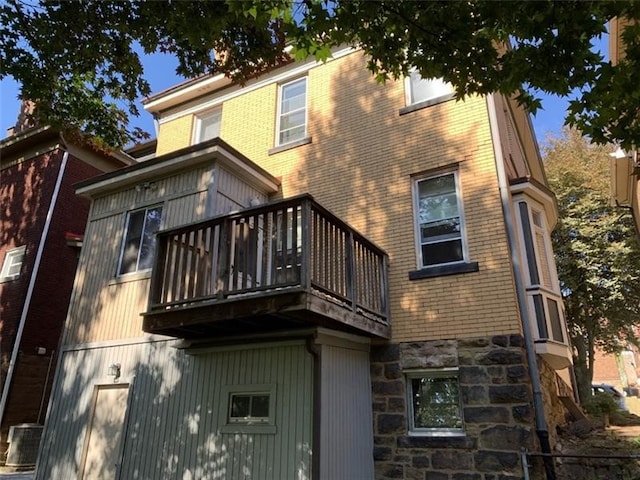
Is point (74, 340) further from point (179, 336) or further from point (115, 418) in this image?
point (179, 336)

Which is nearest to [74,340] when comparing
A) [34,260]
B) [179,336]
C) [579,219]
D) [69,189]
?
[179,336]

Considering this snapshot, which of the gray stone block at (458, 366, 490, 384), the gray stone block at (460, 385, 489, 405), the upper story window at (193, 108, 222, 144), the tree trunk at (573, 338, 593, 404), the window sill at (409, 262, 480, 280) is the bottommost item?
the gray stone block at (460, 385, 489, 405)

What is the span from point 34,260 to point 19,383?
3.38 m

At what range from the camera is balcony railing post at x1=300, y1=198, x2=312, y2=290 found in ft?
17.9

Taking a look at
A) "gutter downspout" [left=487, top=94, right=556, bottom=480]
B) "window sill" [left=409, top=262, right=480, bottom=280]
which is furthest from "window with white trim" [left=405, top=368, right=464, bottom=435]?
"window sill" [left=409, top=262, right=480, bottom=280]

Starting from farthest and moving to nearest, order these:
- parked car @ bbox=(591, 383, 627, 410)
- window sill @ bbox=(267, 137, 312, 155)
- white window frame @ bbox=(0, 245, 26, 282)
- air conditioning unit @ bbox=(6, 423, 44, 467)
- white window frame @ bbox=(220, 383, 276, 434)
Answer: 1. parked car @ bbox=(591, 383, 627, 410)
2. white window frame @ bbox=(0, 245, 26, 282)
3. air conditioning unit @ bbox=(6, 423, 44, 467)
4. window sill @ bbox=(267, 137, 312, 155)
5. white window frame @ bbox=(220, 383, 276, 434)

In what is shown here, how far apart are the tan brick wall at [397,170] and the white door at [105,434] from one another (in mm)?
4815

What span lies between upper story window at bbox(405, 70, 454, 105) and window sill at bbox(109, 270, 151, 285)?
19.3 ft

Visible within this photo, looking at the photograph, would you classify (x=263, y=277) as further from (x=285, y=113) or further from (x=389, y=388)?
(x=285, y=113)

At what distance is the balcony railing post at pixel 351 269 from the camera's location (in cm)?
645

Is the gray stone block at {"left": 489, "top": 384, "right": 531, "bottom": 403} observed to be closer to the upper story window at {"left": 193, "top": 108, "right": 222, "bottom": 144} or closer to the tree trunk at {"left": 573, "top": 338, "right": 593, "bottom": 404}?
the upper story window at {"left": 193, "top": 108, "right": 222, "bottom": 144}

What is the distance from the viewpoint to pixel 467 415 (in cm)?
646

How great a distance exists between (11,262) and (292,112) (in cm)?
1016

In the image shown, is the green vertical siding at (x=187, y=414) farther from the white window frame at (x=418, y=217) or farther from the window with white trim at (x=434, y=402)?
the white window frame at (x=418, y=217)
